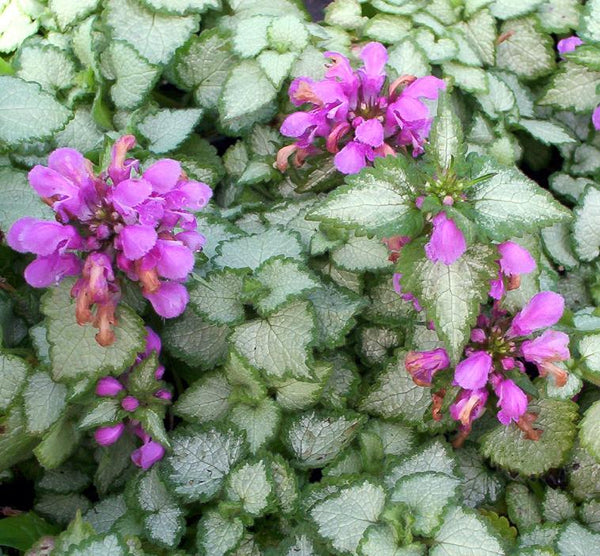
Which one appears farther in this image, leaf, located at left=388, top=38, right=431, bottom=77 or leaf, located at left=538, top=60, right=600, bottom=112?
leaf, located at left=538, top=60, right=600, bottom=112

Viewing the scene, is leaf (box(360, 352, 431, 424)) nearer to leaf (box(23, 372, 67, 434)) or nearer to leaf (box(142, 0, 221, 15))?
leaf (box(23, 372, 67, 434))

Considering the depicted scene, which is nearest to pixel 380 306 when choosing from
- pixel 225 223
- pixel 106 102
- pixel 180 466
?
pixel 225 223

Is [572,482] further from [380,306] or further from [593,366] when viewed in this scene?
[380,306]

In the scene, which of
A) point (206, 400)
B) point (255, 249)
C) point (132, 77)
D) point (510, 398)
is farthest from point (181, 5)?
point (510, 398)

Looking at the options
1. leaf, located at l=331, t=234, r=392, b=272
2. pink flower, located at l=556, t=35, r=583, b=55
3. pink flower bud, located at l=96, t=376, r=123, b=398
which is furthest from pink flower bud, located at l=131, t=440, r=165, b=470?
pink flower, located at l=556, t=35, r=583, b=55

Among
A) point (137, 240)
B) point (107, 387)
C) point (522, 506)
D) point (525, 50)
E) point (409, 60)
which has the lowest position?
point (522, 506)

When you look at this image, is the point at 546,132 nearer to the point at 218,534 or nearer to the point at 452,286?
the point at 452,286
